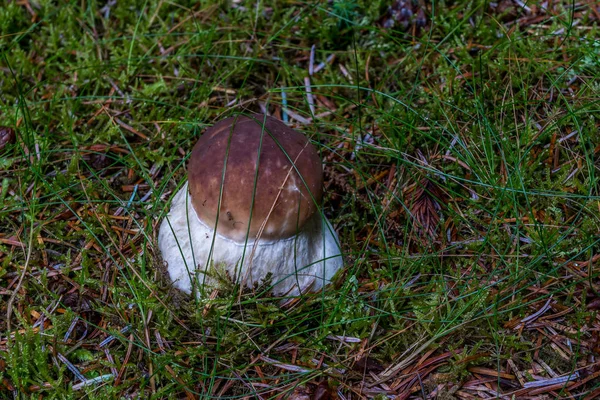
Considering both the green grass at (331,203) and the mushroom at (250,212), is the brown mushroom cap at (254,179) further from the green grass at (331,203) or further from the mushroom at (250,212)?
the green grass at (331,203)

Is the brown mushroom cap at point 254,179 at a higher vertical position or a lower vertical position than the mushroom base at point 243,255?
higher

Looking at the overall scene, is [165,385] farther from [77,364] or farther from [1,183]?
[1,183]

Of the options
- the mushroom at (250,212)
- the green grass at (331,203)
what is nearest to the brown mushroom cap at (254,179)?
the mushroom at (250,212)

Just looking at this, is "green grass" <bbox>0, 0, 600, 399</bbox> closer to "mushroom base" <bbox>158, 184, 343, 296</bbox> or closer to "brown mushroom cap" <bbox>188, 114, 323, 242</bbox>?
"mushroom base" <bbox>158, 184, 343, 296</bbox>

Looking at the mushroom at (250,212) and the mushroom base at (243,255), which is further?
the mushroom base at (243,255)

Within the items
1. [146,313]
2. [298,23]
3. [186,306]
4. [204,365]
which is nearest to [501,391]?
[204,365]

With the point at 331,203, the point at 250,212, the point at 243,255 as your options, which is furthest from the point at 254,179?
the point at 331,203

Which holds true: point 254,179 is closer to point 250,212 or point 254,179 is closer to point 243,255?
point 250,212
